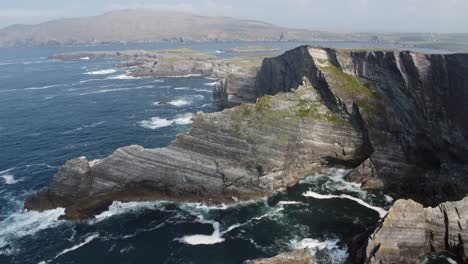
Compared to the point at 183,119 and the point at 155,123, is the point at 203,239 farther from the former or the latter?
the point at 183,119

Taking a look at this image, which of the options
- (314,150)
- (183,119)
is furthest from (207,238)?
(183,119)

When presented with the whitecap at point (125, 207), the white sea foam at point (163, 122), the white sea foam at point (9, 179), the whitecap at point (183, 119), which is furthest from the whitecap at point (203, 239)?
the whitecap at point (183, 119)

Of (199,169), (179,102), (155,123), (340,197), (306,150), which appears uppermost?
(306,150)

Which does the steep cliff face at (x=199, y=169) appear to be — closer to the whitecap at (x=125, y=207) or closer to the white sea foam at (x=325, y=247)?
the whitecap at (x=125, y=207)

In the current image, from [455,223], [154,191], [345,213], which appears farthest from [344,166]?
[154,191]

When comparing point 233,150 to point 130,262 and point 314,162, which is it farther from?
point 130,262

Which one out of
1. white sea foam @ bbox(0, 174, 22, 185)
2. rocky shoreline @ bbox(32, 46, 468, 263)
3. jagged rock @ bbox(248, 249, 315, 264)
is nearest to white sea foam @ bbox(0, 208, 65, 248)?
rocky shoreline @ bbox(32, 46, 468, 263)
